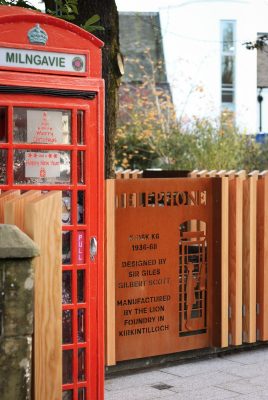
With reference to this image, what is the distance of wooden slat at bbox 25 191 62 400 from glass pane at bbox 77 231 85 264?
81 centimetres

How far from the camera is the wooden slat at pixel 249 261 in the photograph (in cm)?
841

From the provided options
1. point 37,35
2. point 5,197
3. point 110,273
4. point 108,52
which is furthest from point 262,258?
point 5,197

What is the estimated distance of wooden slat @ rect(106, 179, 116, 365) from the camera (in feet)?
24.3

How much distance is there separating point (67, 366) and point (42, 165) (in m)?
1.32

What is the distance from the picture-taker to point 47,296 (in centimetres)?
485

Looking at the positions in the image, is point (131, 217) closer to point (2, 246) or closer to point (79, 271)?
point (79, 271)

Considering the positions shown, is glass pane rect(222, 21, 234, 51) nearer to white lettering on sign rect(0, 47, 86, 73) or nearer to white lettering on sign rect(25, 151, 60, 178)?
white lettering on sign rect(0, 47, 86, 73)

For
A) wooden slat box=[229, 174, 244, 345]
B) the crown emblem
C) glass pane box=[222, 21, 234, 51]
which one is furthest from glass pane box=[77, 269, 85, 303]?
glass pane box=[222, 21, 234, 51]

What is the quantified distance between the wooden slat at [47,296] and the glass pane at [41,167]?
721 millimetres

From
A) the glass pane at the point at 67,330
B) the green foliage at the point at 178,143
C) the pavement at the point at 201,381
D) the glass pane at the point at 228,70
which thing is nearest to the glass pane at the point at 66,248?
the glass pane at the point at 67,330

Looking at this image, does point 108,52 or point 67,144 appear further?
point 108,52

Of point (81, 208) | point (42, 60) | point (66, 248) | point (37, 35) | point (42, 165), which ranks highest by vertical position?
point (37, 35)

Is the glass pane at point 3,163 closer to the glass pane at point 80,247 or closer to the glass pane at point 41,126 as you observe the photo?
the glass pane at point 41,126

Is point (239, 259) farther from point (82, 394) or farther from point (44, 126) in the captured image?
point (44, 126)
